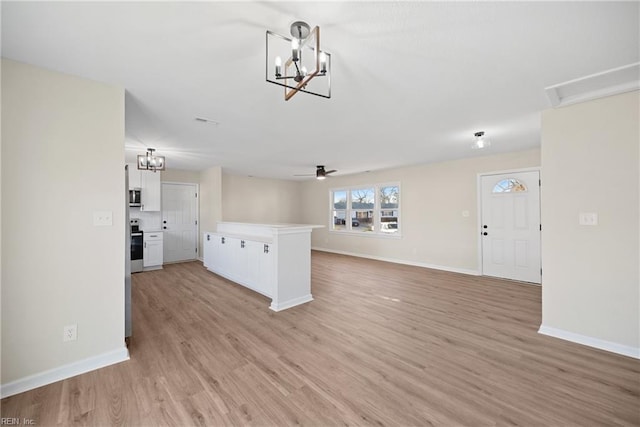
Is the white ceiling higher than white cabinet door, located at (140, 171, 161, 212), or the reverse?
the white ceiling

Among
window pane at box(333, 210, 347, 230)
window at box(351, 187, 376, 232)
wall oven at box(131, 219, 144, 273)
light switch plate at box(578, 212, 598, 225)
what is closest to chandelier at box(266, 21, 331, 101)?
light switch plate at box(578, 212, 598, 225)

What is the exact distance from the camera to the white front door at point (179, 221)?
669 cm

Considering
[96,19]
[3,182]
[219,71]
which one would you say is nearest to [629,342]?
[219,71]

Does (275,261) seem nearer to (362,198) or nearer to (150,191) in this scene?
(150,191)

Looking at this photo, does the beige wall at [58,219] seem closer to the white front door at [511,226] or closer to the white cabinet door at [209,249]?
the white cabinet door at [209,249]

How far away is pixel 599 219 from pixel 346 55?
9.69 ft

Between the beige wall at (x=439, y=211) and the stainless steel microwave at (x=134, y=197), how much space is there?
5.66 metres

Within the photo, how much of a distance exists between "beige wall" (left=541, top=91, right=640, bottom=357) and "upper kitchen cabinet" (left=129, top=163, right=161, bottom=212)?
283 inches

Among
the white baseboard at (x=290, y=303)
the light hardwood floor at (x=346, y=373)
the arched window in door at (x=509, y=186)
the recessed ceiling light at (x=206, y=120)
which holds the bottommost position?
the light hardwood floor at (x=346, y=373)

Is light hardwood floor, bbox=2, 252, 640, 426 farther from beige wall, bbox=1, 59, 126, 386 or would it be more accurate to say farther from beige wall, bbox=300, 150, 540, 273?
beige wall, bbox=300, 150, 540, 273

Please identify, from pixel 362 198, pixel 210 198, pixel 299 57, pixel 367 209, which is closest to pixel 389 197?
pixel 367 209

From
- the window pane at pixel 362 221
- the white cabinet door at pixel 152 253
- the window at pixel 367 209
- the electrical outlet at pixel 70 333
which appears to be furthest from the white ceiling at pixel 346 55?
the window pane at pixel 362 221

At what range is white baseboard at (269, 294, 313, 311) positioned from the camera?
3589 mm

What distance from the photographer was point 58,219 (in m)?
2.13
